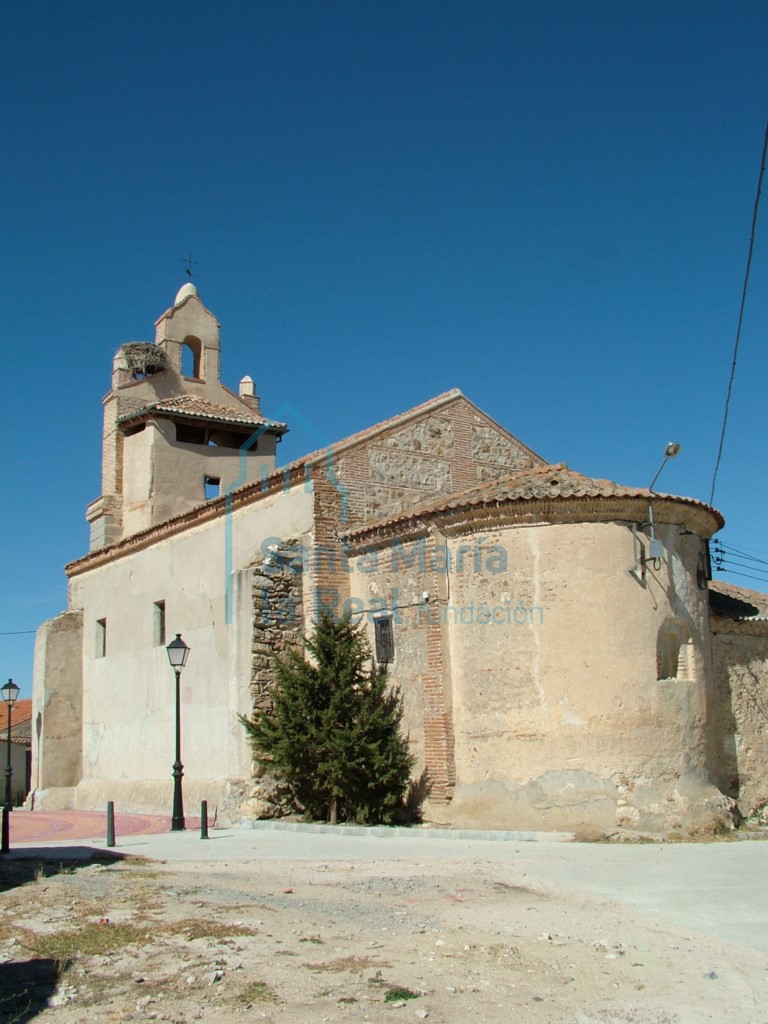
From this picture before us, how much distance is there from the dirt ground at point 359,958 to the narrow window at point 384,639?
727cm

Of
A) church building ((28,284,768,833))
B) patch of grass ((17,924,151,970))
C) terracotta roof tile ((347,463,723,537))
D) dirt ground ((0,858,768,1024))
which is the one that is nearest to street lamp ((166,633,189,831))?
church building ((28,284,768,833))

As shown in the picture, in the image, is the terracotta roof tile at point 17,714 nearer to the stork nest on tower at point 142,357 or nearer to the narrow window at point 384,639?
the stork nest on tower at point 142,357

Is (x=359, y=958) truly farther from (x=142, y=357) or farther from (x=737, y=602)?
(x=142, y=357)

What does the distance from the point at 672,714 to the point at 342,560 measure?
270 inches

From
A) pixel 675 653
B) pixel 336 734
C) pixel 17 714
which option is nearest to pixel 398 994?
pixel 336 734

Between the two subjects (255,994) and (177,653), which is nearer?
(255,994)

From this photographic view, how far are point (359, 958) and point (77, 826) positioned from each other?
14814 millimetres

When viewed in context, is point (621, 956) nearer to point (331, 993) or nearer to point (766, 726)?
point (331, 993)

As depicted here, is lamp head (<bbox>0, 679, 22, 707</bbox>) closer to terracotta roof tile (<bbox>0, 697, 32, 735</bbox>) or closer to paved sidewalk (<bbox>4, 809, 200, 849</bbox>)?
paved sidewalk (<bbox>4, 809, 200, 849</bbox>)

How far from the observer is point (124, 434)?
28266 millimetres

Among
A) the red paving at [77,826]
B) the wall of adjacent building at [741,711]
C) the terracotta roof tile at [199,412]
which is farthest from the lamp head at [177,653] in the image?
the terracotta roof tile at [199,412]

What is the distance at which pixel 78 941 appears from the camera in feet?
27.3

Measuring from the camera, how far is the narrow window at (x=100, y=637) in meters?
26.3

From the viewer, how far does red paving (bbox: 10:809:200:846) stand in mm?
18344
